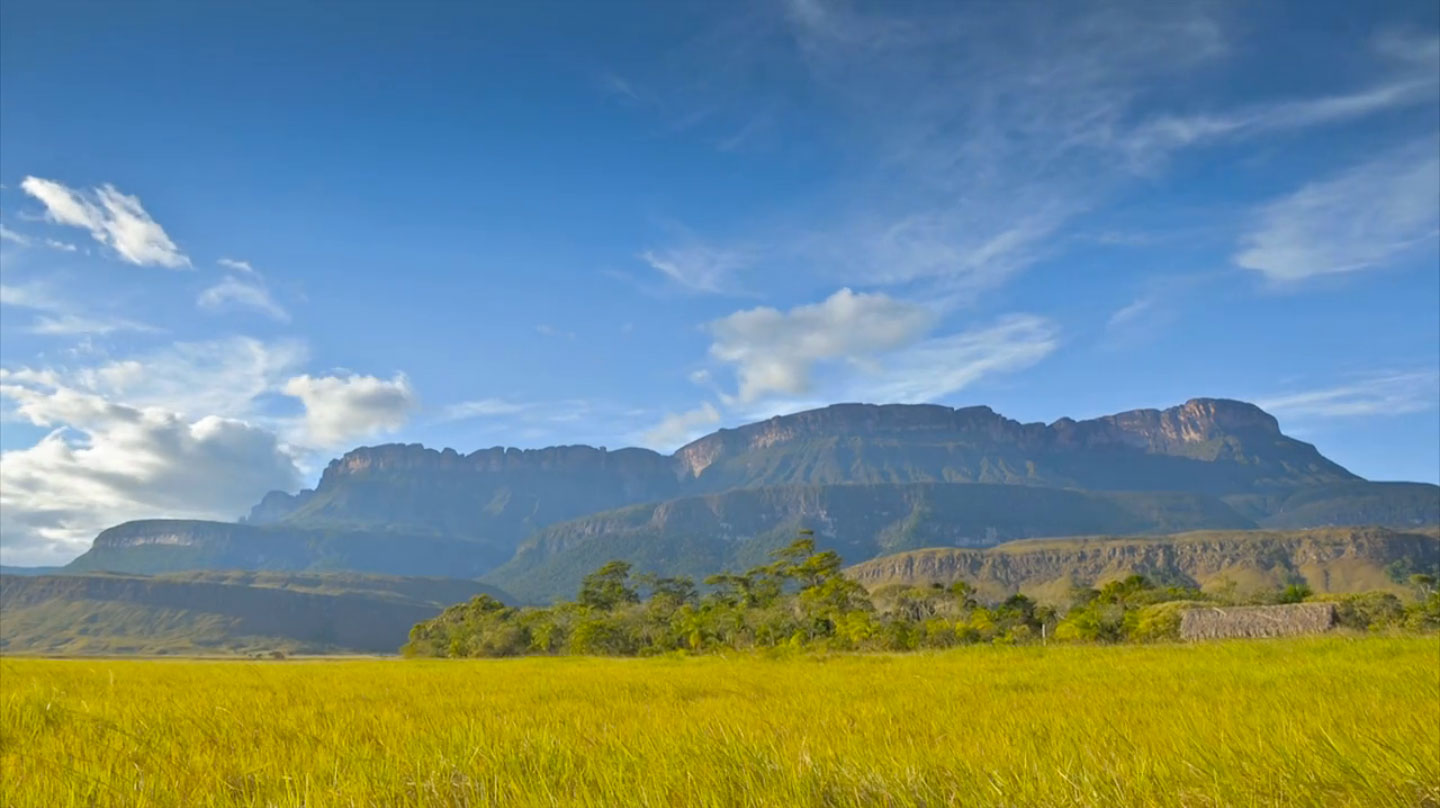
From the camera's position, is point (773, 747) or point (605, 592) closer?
point (773, 747)

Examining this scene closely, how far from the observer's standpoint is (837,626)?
43125mm

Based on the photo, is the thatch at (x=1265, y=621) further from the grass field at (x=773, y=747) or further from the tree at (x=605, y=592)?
the tree at (x=605, y=592)

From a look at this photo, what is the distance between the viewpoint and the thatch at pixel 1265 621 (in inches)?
982

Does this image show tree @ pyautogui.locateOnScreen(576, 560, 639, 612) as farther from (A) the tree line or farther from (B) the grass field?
(B) the grass field

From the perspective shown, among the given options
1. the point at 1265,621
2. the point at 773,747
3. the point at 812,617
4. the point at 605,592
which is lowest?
the point at 812,617

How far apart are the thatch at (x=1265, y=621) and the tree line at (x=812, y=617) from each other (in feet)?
4.46

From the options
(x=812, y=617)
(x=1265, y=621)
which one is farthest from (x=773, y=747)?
(x=812, y=617)

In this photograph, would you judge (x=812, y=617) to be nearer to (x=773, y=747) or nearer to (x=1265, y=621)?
(x=1265, y=621)

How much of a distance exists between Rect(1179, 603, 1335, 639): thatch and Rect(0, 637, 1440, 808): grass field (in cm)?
1877

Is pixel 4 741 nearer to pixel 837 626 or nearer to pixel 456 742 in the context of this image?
pixel 456 742

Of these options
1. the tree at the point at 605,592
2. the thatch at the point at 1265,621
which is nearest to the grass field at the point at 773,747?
the thatch at the point at 1265,621

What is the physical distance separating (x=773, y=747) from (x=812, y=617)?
4707cm

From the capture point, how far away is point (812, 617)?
4897cm

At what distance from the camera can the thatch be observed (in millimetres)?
24953
